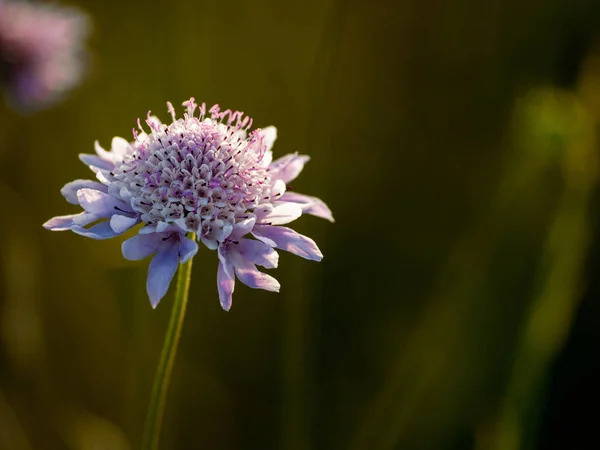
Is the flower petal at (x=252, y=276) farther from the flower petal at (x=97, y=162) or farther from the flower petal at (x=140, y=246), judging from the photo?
the flower petal at (x=97, y=162)

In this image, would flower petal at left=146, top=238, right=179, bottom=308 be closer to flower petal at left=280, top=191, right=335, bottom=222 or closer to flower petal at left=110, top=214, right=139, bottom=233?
flower petal at left=110, top=214, right=139, bottom=233

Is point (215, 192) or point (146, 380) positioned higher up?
point (215, 192)

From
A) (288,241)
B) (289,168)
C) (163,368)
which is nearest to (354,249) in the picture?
(289,168)

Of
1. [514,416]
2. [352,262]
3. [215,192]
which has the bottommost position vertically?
[514,416]

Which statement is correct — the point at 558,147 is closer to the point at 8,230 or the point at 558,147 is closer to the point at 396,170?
the point at 396,170

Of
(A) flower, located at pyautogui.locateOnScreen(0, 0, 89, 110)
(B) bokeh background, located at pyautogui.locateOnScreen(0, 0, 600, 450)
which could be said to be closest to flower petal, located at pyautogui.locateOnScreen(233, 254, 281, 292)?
(B) bokeh background, located at pyautogui.locateOnScreen(0, 0, 600, 450)

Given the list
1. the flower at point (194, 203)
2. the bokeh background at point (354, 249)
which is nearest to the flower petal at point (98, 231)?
the flower at point (194, 203)

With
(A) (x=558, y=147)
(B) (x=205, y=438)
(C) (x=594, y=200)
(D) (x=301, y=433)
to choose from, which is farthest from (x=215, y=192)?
(C) (x=594, y=200)
